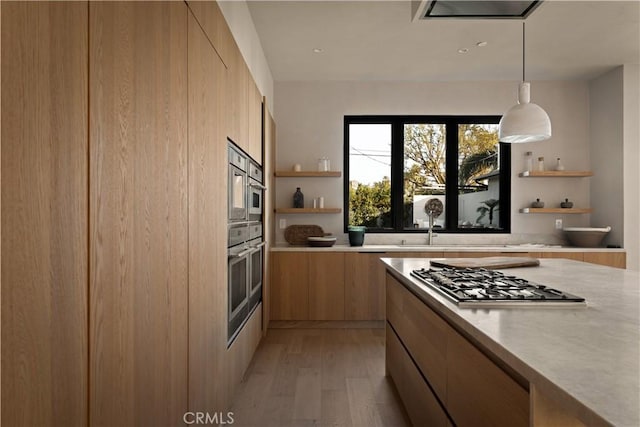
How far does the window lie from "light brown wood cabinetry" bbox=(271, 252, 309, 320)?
3.38 ft

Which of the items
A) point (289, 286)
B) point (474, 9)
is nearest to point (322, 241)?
point (289, 286)

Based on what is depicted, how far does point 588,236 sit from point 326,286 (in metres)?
2.93

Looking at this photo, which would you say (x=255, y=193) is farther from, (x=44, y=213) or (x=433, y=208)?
(x=44, y=213)

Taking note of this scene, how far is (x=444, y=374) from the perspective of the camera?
1.61 metres

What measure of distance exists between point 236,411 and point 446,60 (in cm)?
371

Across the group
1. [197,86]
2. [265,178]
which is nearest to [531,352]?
[197,86]

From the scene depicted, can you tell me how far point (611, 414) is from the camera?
65 centimetres

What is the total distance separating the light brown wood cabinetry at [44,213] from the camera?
0.70m

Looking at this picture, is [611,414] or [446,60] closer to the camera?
[611,414]

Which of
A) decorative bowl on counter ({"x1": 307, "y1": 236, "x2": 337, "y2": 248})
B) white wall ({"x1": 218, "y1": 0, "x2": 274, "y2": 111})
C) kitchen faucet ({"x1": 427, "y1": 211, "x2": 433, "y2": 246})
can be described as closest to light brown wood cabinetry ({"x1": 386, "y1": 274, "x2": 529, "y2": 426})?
decorative bowl on counter ({"x1": 307, "y1": 236, "x2": 337, "y2": 248})

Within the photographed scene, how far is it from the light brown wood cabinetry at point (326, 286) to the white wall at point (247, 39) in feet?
5.86

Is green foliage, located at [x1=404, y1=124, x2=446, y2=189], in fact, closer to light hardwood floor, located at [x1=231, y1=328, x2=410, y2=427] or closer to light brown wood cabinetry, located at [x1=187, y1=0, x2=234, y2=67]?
light hardwood floor, located at [x1=231, y1=328, x2=410, y2=427]

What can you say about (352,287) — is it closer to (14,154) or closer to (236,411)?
(236,411)

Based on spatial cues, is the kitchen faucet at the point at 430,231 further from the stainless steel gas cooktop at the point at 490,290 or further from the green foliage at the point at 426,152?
the stainless steel gas cooktop at the point at 490,290
